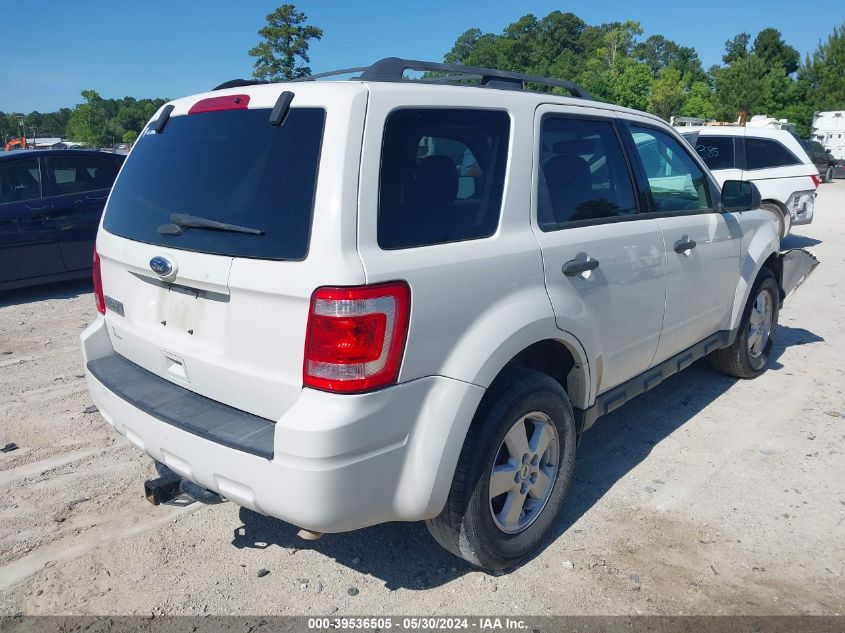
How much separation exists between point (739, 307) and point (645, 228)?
1567 millimetres

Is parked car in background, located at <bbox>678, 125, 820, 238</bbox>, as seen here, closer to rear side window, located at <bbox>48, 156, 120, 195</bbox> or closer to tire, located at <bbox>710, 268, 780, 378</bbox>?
tire, located at <bbox>710, 268, 780, 378</bbox>

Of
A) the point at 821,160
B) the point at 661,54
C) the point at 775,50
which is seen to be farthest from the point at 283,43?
the point at 661,54

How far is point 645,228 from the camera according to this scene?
11.3 ft

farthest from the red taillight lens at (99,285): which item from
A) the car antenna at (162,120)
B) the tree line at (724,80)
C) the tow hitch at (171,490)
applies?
the tree line at (724,80)

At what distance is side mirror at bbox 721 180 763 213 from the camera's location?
4.16m

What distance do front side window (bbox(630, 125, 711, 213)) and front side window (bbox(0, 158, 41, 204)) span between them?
6834 mm

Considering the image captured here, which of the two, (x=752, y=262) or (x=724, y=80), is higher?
(x=724, y=80)

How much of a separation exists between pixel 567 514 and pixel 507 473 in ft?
2.57

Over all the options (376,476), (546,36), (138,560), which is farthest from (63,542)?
(546,36)

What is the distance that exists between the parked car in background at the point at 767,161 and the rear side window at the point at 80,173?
29.3 ft

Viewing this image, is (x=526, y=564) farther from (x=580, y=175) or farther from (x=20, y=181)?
(x=20, y=181)

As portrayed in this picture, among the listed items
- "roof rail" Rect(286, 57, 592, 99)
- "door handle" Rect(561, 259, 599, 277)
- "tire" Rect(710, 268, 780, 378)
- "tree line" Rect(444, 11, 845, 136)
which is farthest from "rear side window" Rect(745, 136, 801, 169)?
"tree line" Rect(444, 11, 845, 136)

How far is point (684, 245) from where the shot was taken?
3.70m

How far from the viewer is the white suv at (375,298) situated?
2.15 metres
